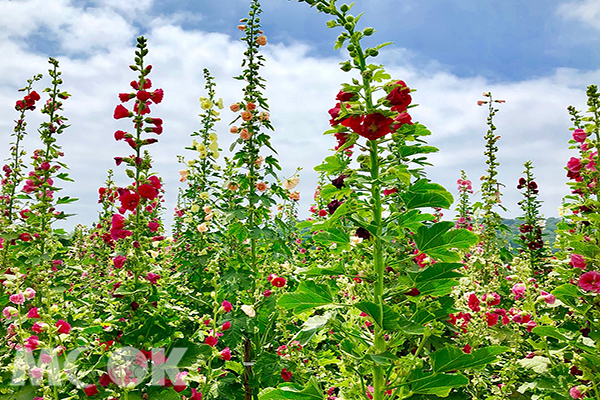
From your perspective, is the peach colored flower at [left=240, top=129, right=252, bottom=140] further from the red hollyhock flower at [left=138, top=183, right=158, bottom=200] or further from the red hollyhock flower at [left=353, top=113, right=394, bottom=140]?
the red hollyhock flower at [left=353, top=113, right=394, bottom=140]

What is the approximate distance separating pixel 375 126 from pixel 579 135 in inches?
69.4

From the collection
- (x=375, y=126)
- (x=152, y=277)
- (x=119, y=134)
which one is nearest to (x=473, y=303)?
(x=375, y=126)

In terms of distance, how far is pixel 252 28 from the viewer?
3.93 m

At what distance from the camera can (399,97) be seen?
1396 mm

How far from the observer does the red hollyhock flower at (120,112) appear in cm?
233

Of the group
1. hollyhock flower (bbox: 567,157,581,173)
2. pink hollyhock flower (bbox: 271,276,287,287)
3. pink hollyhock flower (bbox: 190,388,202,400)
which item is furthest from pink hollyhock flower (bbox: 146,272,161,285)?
hollyhock flower (bbox: 567,157,581,173)

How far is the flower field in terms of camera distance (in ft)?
4.62

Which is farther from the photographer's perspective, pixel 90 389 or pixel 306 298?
pixel 90 389

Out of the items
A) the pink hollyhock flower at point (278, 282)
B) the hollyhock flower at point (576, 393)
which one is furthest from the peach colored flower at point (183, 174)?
the hollyhock flower at point (576, 393)

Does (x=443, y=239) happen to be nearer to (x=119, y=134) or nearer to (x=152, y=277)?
(x=152, y=277)

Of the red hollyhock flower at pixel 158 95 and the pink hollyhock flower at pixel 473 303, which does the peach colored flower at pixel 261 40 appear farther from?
the pink hollyhock flower at pixel 473 303

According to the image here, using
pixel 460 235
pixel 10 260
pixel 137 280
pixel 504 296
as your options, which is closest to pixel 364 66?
pixel 460 235

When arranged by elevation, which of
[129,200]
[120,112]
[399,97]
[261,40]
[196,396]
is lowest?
[196,396]

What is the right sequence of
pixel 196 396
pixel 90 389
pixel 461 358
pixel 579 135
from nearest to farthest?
1. pixel 461 358
2. pixel 90 389
3. pixel 196 396
4. pixel 579 135
